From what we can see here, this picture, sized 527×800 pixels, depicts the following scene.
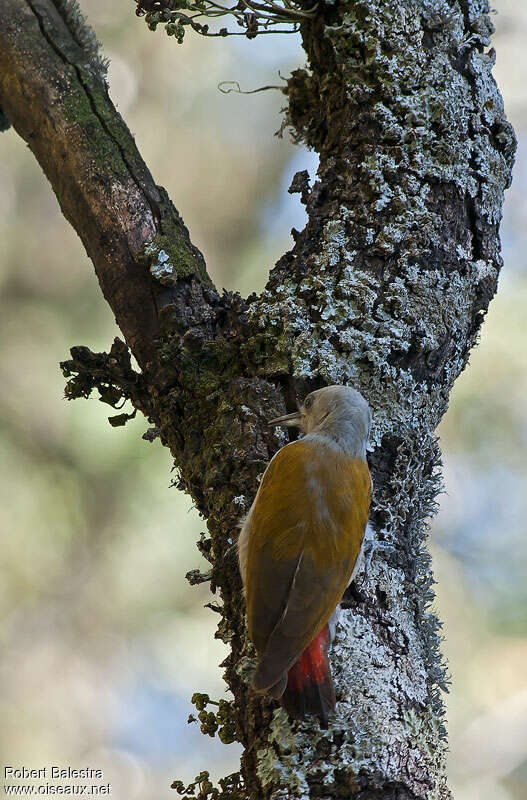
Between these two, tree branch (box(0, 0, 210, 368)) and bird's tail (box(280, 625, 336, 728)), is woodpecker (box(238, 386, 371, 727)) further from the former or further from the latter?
tree branch (box(0, 0, 210, 368))

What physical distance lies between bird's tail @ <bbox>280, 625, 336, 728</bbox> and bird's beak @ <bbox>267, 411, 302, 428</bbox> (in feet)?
1.95

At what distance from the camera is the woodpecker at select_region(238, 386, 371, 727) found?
1.63 m

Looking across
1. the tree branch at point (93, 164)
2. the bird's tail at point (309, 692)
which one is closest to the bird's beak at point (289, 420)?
the tree branch at point (93, 164)

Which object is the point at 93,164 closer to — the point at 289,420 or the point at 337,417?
the point at 289,420

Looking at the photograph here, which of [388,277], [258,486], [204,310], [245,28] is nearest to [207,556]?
[258,486]

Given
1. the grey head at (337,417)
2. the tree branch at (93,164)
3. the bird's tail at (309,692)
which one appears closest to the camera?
the bird's tail at (309,692)

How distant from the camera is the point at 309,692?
158 centimetres

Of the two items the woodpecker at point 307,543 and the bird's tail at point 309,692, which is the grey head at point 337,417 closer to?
the woodpecker at point 307,543

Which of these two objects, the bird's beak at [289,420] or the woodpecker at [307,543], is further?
the bird's beak at [289,420]

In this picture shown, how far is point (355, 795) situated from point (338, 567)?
466 mm

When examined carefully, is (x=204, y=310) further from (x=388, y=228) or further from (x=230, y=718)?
(x=230, y=718)

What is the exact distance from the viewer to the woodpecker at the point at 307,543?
1.63 m

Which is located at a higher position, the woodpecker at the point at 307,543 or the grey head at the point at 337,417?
the grey head at the point at 337,417

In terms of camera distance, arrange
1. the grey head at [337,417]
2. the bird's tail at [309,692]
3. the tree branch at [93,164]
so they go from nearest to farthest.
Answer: the bird's tail at [309,692], the grey head at [337,417], the tree branch at [93,164]
